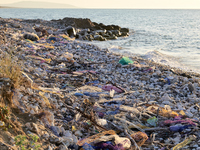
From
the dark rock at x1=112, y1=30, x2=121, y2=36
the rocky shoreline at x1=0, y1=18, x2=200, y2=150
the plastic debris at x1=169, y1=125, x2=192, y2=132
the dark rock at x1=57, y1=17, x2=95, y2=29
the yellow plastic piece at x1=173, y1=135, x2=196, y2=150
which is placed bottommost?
the yellow plastic piece at x1=173, y1=135, x2=196, y2=150

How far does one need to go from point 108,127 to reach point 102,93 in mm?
1344

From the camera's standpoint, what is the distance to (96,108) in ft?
12.3

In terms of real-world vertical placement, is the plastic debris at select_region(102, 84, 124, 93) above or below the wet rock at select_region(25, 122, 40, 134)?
below

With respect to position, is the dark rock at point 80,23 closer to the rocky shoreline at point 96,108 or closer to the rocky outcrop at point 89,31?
the rocky outcrop at point 89,31

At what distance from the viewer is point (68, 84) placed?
189 inches

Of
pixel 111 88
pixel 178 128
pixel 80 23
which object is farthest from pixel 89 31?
pixel 178 128

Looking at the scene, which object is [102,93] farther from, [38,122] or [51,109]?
[38,122]

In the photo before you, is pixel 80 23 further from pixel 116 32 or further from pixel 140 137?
pixel 140 137

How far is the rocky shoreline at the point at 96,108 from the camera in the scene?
247cm

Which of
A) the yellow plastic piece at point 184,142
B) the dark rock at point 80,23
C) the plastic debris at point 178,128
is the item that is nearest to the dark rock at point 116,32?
the dark rock at point 80,23

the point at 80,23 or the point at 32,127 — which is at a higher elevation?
the point at 80,23

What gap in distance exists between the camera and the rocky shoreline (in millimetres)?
2467

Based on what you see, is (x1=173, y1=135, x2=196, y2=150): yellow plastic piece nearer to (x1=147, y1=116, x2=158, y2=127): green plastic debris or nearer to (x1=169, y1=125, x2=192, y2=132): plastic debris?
(x1=169, y1=125, x2=192, y2=132): plastic debris

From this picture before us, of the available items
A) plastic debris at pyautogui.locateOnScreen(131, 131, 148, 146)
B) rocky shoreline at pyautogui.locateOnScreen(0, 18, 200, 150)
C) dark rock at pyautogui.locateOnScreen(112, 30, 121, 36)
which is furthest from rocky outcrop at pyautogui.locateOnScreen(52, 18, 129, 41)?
plastic debris at pyautogui.locateOnScreen(131, 131, 148, 146)
